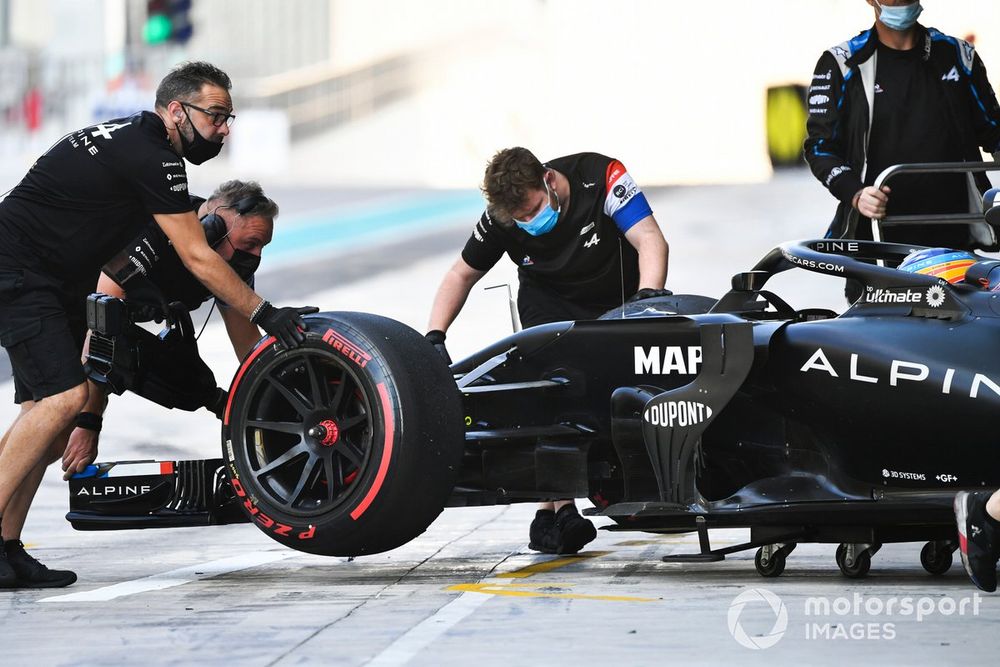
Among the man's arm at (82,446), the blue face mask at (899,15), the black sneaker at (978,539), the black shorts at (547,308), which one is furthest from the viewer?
the black shorts at (547,308)

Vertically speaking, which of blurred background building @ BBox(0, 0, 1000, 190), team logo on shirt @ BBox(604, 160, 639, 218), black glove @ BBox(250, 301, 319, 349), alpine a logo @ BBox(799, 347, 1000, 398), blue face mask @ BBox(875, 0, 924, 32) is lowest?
alpine a logo @ BBox(799, 347, 1000, 398)

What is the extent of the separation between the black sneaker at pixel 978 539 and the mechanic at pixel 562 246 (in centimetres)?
189

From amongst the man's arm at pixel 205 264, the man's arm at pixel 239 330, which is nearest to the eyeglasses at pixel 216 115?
the man's arm at pixel 205 264

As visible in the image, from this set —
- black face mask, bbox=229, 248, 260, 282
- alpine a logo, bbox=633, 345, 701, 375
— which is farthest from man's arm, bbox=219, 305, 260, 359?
alpine a logo, bbox=633, 345, 701, 375

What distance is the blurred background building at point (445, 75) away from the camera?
18281 millimetres

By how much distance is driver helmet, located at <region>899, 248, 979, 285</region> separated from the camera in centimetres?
467

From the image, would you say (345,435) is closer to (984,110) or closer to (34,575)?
(34,575)

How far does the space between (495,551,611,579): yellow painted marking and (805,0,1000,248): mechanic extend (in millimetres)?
1523

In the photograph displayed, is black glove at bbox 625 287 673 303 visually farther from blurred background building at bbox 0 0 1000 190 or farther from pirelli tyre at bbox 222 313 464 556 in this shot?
blurred background building at bbox 0 0 1000 190

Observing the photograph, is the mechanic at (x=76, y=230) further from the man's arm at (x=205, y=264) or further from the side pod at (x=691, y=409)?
the side pod at (x=691, y=409)

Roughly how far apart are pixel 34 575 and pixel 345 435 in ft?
3.75

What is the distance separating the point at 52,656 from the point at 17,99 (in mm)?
22476

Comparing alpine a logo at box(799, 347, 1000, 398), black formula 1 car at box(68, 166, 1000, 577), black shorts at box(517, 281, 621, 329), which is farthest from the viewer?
black shorts at box(517, 281, 621, 329)

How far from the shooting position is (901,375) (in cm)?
428
